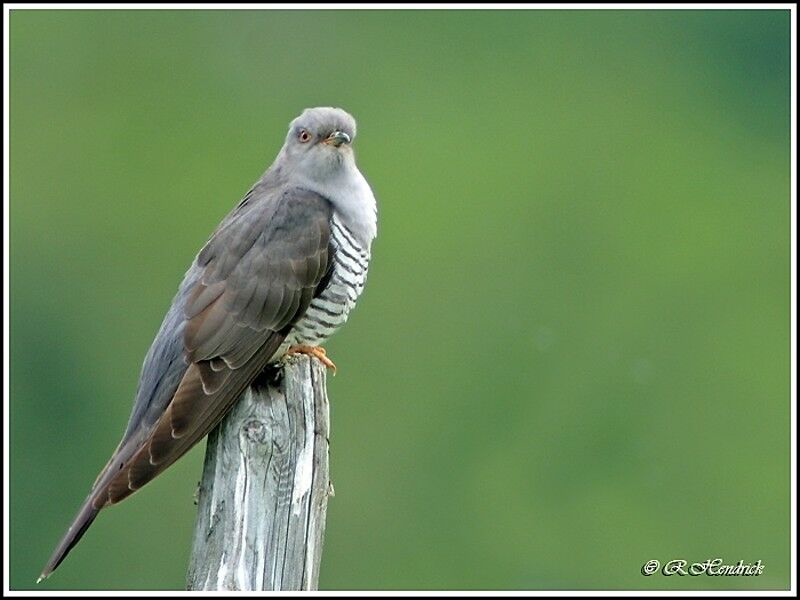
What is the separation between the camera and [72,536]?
3.99 metres

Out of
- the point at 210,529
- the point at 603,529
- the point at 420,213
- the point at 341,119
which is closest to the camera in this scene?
the point at 210,529

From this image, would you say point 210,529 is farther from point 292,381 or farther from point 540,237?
point 540,237

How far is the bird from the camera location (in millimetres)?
4203

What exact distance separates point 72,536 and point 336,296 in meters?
1.24

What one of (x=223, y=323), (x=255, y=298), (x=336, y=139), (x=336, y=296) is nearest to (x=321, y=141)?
(x=336, y=139)

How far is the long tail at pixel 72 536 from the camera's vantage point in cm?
397

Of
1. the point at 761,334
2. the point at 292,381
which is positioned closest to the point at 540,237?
the point at 761,334

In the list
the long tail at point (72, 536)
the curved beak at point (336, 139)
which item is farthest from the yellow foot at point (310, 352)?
the long tail at point (72, 536)

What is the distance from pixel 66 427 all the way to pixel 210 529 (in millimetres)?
9064

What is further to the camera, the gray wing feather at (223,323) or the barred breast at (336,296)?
the barred breast at (336,296)

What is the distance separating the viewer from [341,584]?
33.9 ft

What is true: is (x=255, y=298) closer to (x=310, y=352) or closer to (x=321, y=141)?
(x=310, y=352)

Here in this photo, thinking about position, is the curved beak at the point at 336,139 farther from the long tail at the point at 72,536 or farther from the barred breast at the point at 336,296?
the long tail at the point at 72,536

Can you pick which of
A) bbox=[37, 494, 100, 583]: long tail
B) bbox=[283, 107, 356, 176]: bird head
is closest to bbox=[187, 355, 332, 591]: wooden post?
bbox=[37, 494, 100, 583]: long tail
